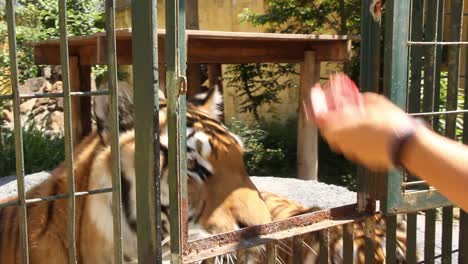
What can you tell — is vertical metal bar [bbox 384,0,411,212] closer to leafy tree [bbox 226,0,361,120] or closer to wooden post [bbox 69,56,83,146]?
wooden post [bbox 69,56,83,146]

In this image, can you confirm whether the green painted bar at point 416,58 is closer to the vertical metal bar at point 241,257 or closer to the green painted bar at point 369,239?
the green painted bar at point 369,239

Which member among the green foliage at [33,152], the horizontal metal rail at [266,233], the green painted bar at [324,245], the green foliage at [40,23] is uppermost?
the green foliage at [40,23]

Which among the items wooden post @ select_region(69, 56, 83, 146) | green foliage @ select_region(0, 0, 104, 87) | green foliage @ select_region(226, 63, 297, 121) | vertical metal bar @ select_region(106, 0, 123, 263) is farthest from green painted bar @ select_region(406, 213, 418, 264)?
green foliage @ select_region(0, 0, 104, 87)

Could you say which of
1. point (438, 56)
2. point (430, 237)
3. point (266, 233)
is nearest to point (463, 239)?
point (430, 237)

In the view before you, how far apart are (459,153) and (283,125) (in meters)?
9.86

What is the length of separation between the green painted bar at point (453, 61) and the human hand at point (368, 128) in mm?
1734

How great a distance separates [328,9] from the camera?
856cm

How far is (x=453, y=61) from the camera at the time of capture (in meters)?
2.66

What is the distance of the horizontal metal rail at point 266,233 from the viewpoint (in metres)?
1.99

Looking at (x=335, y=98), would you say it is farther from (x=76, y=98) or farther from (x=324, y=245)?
(x=76, y=98)

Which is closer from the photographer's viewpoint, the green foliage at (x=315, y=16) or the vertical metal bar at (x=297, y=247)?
the vertical metal bar at (x=297, y=247)

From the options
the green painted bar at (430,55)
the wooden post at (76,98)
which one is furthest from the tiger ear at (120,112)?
the wooden post at (76,98)

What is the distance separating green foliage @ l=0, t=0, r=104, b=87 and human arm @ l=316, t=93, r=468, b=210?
8.36m

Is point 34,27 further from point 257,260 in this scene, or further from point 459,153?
point 459,153
